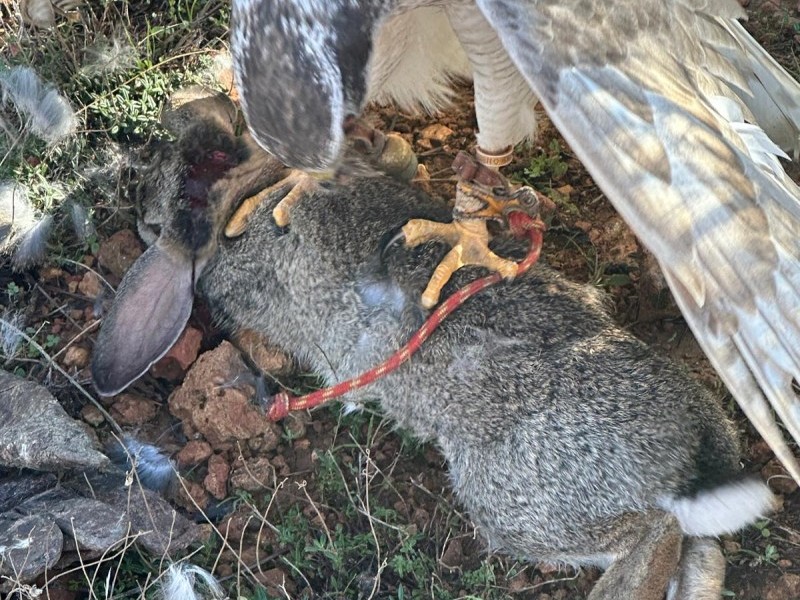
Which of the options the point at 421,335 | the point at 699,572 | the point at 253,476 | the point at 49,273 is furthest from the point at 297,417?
the point at 699,572

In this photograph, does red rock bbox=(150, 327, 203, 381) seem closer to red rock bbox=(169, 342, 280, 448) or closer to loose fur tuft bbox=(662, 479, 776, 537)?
red rock bbox=(169, 342, 280, 448)

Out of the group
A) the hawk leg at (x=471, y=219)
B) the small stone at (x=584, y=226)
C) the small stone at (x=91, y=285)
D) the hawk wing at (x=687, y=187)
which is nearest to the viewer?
the hawk wing at (x=687, y=187)

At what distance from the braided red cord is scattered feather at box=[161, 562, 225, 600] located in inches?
21.9

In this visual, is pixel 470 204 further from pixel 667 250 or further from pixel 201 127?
pixel 667 250

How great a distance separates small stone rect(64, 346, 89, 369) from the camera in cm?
375

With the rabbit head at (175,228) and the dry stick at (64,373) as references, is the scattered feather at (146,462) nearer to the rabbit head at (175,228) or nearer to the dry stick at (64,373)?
the dry stick at (64,373)

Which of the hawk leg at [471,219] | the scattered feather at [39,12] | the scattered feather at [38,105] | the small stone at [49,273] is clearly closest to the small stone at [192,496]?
the small stone at [49,273]

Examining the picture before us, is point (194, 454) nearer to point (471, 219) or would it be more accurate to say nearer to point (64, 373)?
point (64, 373)

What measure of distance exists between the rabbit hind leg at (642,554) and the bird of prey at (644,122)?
609mm

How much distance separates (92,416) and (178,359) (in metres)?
0.34

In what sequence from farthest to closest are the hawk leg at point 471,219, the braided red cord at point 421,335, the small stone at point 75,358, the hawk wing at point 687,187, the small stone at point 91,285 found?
the small stone at point 91,285, the small stone at point 75,358, the hawk leg at point 471,219, the braided red cord at point 421,335, the hawk wing at point 687,187

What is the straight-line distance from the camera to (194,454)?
11.8 ft

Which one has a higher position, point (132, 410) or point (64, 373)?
point (64, 373)

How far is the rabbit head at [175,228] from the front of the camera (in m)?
3.55
